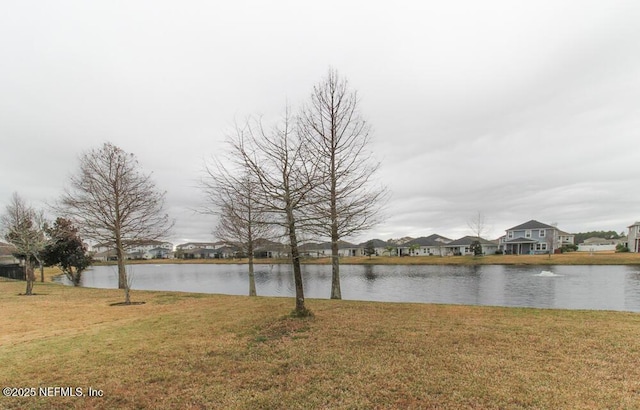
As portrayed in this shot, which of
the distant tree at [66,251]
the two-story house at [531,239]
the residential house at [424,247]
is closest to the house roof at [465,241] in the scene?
the residential house at [424,247]

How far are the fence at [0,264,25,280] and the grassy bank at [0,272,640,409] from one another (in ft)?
127

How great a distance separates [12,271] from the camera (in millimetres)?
39031

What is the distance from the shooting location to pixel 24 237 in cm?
2034

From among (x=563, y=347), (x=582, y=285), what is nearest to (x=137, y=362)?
(x=563, y=347)

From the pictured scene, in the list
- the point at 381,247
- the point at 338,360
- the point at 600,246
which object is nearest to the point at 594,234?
the point at 600,246

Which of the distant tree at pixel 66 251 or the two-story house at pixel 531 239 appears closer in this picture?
the distant tree at pixel 66 251

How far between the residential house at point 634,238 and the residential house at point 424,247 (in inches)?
1369

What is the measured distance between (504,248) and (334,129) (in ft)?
237

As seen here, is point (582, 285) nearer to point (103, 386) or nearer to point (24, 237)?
point (103, 386)

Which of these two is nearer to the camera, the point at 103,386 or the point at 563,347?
the point at 103,386

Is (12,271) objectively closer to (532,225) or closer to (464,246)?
(464,246)

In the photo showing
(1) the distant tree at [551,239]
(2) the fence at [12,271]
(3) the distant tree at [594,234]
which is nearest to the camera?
(2) the fence at [12,271]

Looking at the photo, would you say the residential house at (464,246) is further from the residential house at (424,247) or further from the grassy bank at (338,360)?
the grassy bank at (338,360)

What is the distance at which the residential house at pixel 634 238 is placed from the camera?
2219 inches
